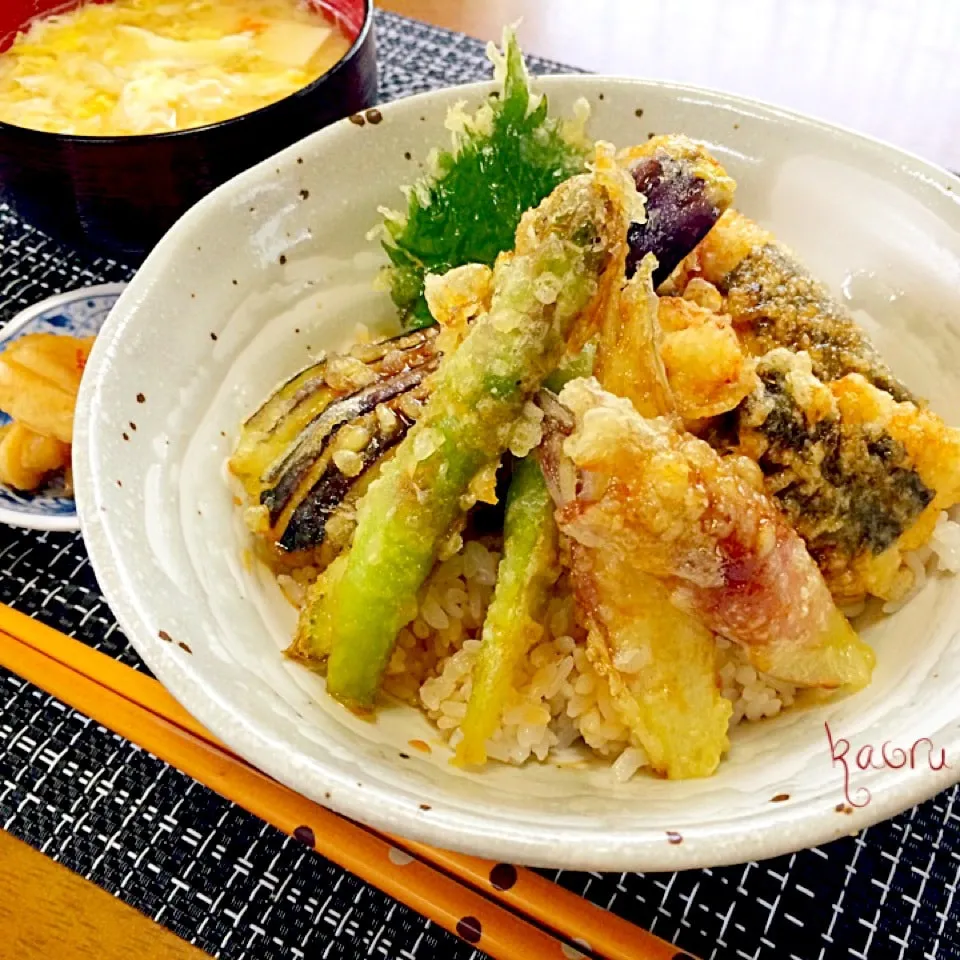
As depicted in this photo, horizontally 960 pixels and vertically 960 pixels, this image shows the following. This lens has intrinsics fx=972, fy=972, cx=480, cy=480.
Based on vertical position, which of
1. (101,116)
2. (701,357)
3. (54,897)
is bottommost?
(54,897)

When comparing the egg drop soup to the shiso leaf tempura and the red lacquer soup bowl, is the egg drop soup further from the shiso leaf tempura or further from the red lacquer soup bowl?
the shiso leaf tempura

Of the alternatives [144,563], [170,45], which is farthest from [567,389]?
[170,45]

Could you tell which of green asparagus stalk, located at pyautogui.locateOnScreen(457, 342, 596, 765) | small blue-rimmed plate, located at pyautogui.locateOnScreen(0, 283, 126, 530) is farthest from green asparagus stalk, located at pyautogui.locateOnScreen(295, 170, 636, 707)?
small blue-rimmed plate, located at pyautogui.locateOnScreen(0, 283, 126, 530)

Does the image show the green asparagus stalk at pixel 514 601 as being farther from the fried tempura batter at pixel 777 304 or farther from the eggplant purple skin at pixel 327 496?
the fried tempura batter at pixel 777 304

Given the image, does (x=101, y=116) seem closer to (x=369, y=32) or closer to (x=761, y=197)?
(x=369, y=32)

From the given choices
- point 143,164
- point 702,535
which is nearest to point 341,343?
point 143,164

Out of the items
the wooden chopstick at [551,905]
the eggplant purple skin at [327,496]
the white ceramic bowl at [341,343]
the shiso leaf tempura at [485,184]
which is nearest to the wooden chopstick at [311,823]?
the wooden chopstick at [551,905]
